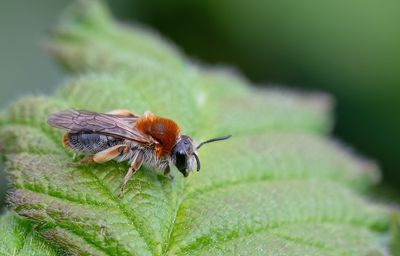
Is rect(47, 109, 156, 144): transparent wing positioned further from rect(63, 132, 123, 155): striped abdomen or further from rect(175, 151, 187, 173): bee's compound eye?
rect(175, 151, 187, 173): bee's compound eye

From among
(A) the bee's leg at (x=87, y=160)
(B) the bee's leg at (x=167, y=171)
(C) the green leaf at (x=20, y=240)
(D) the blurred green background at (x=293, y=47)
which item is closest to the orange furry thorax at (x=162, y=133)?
(B) the bee's leg at (x=167, y=171)

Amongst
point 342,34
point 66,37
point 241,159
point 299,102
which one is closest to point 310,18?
point 342,34

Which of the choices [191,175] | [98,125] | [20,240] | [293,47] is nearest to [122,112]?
Answer: [98,125]

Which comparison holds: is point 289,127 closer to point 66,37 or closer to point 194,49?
point 66,37

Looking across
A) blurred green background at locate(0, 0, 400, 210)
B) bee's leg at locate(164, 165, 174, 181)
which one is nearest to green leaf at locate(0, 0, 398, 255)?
bee's leg at locate(164, 165, 174, 181)

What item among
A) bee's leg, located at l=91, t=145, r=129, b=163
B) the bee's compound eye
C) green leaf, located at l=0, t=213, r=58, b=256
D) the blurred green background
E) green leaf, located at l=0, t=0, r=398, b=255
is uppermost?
the bee's compound eye
